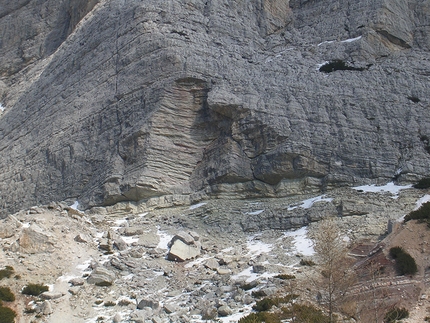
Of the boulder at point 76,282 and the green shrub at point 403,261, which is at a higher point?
the green shrub at point 403,261

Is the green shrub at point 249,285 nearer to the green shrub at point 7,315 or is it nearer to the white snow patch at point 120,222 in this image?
the green shrub at point 7,315

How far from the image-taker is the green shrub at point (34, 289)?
24984mm

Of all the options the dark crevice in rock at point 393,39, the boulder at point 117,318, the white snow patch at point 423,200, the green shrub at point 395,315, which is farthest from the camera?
the dark crevice in rock at point 393,39

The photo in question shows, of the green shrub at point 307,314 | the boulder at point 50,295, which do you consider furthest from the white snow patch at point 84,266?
the green shrub at point 307,314

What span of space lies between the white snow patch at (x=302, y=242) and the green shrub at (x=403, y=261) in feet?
12.2

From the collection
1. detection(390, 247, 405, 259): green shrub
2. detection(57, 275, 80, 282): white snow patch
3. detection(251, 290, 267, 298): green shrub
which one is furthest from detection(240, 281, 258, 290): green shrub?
detection(57, 275, 80, 282): white snow patch

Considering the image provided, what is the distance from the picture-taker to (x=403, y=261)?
2414cm

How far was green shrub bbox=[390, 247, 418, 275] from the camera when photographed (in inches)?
934

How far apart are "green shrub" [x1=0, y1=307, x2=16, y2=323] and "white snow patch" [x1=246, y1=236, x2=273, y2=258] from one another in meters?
10.3

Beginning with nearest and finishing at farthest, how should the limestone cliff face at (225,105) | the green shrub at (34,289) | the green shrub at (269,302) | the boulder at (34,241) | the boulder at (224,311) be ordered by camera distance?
the green shrub at (269,302)
the boulder at (224,311)
the green shrub at (34,289)
the boulder at (34,241)
the limestone cliff face at (225,105)

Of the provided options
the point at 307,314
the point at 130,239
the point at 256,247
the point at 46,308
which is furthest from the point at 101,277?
the point at 307,314

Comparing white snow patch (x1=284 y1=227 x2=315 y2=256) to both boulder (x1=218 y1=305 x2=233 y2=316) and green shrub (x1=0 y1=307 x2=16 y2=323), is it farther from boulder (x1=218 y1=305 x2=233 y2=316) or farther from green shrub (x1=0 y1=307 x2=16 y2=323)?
green shrub (x1=0 y1=307 x2=16 y2=323)

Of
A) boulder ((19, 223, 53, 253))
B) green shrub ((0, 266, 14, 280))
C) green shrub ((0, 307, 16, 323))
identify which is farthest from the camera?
boulder ((19, 223, 53, 253))

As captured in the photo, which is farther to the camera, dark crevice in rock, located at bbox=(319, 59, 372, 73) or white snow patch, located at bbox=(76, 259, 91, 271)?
dark crevice in rock, located at bbox=(319, 59, 372, 73)
